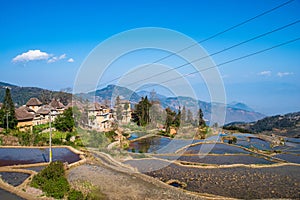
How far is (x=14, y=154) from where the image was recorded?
16.2m

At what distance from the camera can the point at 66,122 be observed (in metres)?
24.3

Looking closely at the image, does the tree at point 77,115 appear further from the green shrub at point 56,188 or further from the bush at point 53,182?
the green shrub at point 56,188

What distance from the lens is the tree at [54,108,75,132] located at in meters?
24.3

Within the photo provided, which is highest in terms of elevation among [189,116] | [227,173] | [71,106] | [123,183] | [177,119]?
[71,106]

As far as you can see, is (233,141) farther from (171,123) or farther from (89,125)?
(89,125)

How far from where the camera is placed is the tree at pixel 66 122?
79.9ft

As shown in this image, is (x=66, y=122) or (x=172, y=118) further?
(x=172, y=118)

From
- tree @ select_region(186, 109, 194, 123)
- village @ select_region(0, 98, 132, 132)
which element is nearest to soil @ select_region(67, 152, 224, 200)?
village @ select_region(0, 98, 132, 132)

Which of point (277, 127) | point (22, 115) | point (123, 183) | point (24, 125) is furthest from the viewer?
point (277, 127)

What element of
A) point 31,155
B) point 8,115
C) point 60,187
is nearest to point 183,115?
point 8,115

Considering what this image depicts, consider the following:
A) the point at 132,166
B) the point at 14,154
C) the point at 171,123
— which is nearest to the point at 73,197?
the point at 132,166

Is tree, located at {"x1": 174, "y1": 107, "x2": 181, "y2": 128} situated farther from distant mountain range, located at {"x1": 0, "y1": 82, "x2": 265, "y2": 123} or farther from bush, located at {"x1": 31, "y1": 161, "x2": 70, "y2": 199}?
bush, located at {"x1": 31, "y1": 161, "x2": 70, "y2": 199}

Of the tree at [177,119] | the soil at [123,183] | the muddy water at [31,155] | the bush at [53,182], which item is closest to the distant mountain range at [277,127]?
the tree at [177,119]

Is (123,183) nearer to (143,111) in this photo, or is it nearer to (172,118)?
(143,111)
